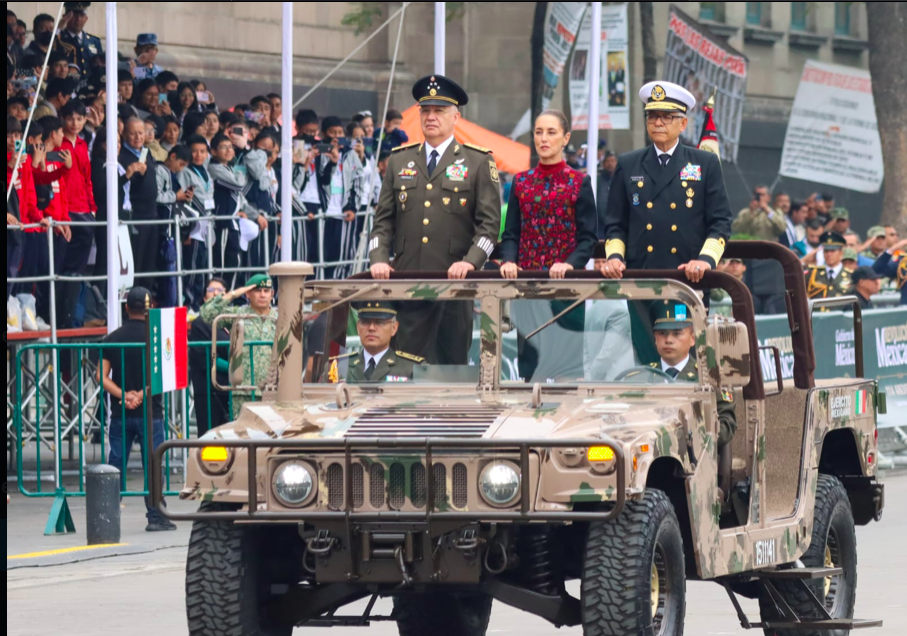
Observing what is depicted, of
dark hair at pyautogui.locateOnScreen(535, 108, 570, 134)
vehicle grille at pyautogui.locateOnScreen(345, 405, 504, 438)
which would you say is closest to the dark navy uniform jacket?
dark hair at pyautogui.locateOnScreen(535, 108, 570, 134)

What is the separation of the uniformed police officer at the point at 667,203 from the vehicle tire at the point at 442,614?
178 centimetres

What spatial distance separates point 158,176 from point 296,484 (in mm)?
11037

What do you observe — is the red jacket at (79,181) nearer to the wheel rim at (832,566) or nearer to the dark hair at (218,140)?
the dark hair at (218,140)

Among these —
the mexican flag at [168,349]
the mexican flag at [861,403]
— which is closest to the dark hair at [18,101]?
the mexican flag at [168,349]

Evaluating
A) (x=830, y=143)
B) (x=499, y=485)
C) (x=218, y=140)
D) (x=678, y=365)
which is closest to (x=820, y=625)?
(x=678, y=365)

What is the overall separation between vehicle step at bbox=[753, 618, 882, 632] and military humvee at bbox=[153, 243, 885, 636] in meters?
0.01

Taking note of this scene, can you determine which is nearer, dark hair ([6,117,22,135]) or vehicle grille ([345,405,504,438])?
vehicle grille ([345,405,504,438])

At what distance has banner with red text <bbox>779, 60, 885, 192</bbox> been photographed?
29.7 meters

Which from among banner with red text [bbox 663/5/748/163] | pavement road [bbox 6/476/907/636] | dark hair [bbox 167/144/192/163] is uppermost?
banner with red text [bbox 663/5/748/163]

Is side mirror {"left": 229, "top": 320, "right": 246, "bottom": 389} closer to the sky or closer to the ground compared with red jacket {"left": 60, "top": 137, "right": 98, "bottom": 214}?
closer to the ground

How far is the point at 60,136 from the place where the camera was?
679 inches

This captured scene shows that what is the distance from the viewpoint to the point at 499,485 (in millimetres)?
7500

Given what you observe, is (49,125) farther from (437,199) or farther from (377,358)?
(377,358)

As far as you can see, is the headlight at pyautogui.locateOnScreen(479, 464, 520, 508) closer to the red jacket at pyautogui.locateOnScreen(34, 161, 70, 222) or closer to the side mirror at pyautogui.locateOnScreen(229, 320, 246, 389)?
the side mirror at pyautogui.locateOnScreen(229, 320, 246, 389)
